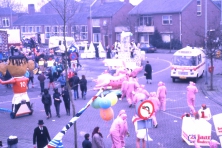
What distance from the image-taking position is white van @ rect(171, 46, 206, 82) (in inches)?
1008

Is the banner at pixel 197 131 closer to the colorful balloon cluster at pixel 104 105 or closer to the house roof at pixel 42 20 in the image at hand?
the colorful balloon cluster at pixel 104 105

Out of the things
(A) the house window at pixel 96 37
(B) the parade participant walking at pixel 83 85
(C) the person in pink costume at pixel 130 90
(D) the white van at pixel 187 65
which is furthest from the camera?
(A) the house window at pixel 96 37

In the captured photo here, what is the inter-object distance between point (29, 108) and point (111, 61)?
13275 millimetres

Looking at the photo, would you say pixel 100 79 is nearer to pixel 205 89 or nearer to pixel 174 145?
pixel 205 89

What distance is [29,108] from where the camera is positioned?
59.8 ft

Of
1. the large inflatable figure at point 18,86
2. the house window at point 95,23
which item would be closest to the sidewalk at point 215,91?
the large inflatable figure at point 18,86

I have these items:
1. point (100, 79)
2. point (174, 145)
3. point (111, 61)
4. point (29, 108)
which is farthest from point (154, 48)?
point (174, 145)

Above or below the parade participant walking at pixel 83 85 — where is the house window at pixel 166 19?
above

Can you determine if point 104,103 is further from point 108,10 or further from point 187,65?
point 108,10

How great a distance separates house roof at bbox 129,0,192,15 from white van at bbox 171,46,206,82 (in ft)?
86.2

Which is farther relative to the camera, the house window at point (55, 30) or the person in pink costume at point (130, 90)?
the house window at point (55, 30)

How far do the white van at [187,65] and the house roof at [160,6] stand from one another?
86.2 feet

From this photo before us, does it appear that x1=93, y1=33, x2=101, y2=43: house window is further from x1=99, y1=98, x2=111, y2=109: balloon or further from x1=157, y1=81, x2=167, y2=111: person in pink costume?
x1=99, y1=98, x2=111, y2=109: balloon

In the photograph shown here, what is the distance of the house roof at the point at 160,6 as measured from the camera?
2060 inches
